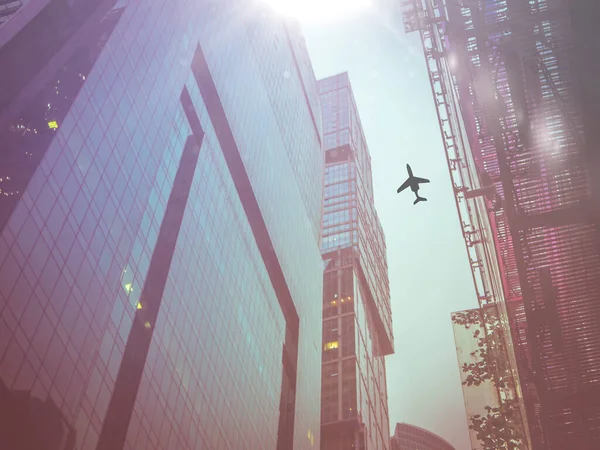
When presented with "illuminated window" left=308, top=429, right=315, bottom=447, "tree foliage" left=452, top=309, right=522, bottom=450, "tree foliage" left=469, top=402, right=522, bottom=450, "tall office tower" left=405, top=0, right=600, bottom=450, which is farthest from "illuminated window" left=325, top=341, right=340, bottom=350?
"tall office tower" left=405, top=0, right=600, bottom=450

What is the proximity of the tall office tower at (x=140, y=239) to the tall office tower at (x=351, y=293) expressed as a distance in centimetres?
3745

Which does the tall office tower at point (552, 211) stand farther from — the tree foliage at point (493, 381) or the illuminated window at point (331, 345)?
the illuminated window at point (331, 345)

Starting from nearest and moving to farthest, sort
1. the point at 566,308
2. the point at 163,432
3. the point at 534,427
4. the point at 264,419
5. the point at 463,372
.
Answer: the point at 566,308, the point at 534,427, the point at 463,372, the point at 163,432, the point at 264,419

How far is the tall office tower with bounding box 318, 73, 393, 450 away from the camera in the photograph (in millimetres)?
114750

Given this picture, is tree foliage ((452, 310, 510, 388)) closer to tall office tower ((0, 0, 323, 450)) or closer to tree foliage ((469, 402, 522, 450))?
tree foliage ((469, 402, 522, 450))

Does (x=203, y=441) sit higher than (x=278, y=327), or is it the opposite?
(x=278, y=327)

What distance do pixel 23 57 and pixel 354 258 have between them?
351 feet

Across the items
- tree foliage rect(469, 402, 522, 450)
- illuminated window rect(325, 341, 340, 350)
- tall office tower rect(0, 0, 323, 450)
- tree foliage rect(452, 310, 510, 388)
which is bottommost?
tree foliage rect(469, 402, 522, 450)

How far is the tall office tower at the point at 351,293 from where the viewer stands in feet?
376

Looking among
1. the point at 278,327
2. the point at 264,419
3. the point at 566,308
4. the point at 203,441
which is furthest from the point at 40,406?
the point at 278,327

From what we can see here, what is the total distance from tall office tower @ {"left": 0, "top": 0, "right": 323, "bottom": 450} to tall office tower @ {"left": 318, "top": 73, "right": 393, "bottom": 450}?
37.5m

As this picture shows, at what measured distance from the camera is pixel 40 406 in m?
31.1

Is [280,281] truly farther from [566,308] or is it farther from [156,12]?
[566,308]

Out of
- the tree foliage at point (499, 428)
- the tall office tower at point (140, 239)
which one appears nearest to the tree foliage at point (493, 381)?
the tree foliage at point (499, 428)
